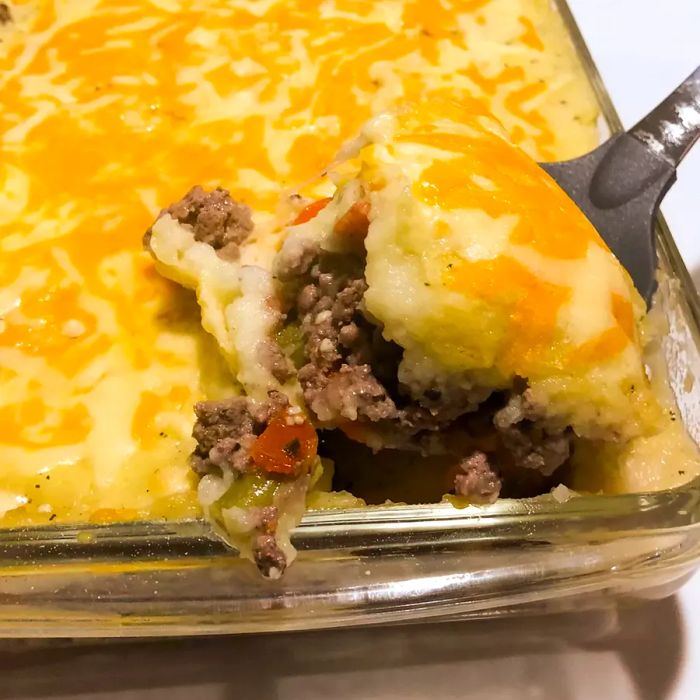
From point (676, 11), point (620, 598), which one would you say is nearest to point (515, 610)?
point (620, 598)

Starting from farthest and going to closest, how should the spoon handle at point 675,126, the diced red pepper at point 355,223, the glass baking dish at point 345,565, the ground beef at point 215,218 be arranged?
the spoon handle at point 675,126 → the ground beef at point 215,218 → the diced red pepper at point 355,223 → the glass baking dish at point 345,565

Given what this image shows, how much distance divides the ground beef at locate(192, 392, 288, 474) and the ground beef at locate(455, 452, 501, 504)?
0.24 meters

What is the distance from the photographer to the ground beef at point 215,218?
124 centimetres

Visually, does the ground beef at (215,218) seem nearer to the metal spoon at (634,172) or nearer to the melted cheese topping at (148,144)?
the melted cheese topping at (148,144)

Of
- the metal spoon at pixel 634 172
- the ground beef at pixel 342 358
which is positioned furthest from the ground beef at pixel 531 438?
the metal spoon at pixel 634 172

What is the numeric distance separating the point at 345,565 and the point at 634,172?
86cm

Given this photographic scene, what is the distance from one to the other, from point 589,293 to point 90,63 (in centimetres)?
112

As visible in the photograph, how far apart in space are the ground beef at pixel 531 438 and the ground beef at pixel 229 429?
0.28m

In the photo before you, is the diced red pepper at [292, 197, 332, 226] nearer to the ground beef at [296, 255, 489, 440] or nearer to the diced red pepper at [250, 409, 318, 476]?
the ground beef at [296, 255, 489, 440]

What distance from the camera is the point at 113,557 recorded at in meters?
0.92

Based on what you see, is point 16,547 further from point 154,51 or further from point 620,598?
point 154,51

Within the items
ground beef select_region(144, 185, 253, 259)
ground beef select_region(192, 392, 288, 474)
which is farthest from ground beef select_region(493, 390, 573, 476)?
ground beef select_region(144, 185, 253, 259)

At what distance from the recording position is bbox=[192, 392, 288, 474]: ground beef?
3.22 ft

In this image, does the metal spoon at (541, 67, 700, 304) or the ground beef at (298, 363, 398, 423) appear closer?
the ground beef at (298, 363, 398, 423)
